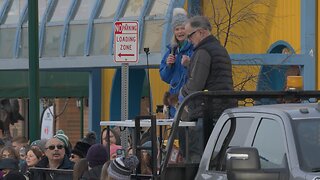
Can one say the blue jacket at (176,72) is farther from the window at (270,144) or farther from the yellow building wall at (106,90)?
the yellow building wall at (106,90)

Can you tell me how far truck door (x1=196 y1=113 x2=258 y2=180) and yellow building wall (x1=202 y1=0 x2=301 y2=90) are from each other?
12.7 meters

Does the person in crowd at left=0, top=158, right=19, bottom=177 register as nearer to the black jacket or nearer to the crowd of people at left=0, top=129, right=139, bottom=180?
the crowd of people at left=0, top=129, right=139, bottom=180

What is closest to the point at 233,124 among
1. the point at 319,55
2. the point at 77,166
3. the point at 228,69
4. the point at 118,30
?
the point at 228,69

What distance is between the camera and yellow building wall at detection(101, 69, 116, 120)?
93.3 ft

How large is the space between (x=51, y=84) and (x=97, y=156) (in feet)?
66.6

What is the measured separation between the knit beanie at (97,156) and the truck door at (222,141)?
268 cm

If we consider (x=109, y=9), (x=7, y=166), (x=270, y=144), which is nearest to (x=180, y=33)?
(x=7, y=166)

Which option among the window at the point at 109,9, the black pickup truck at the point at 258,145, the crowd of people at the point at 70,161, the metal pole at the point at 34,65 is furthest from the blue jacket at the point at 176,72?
the window at the point at 109,9

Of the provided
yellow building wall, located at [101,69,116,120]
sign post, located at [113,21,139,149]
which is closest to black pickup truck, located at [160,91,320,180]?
sign post, located at [113,21,139,149]

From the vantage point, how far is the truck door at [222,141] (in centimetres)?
765

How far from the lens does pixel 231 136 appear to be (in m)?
7.81

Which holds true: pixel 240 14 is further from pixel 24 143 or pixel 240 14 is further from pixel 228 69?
pixel 228 69

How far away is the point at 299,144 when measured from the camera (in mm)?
6996

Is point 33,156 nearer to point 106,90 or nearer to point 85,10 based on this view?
point 85,10
